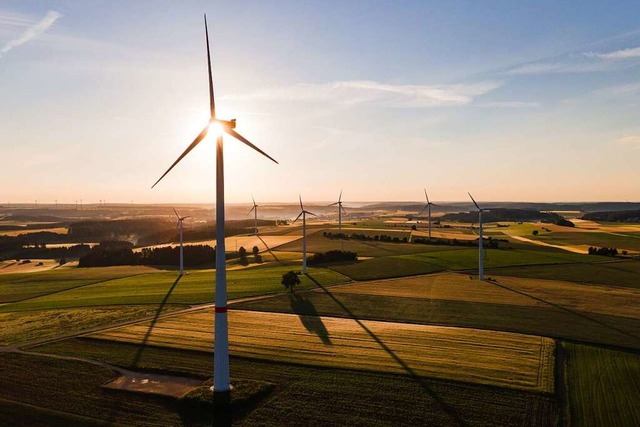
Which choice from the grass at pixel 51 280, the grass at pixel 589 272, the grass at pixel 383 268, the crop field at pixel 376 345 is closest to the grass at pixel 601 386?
the crop field at pixel 376 345

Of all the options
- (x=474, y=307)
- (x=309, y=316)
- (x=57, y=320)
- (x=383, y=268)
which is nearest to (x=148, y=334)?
(x=57, y=320)

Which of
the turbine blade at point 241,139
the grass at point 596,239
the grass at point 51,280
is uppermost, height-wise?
the turbine blade at point 241,139

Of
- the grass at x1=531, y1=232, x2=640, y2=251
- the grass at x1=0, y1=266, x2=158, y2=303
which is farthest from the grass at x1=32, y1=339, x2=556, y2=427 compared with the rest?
the grass at x1=531, y1=232, x2=640, y2=251

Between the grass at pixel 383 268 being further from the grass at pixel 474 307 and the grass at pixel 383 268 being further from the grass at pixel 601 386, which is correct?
the grass at pixel 601 386

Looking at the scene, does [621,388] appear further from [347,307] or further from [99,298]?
[99,298]

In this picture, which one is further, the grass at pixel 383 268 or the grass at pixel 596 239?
the grass at pixel 596 239

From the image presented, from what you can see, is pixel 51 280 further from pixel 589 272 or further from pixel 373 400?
pixel 589 272
